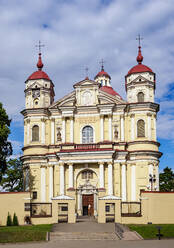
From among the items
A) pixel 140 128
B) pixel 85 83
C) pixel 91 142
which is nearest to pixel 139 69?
pixel 85 83

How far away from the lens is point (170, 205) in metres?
35.6

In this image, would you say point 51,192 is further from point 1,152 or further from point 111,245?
point 111,245

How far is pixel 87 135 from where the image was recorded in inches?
1852

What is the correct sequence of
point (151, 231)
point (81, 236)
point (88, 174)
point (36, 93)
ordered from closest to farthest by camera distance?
point (81, 236) < point (151, 231) < point (88, 174) < point (36, 93)

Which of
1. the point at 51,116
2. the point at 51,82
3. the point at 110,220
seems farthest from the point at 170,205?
the point at 51,82

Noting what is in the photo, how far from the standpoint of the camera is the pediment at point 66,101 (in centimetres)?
4747

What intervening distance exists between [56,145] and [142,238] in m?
21.7

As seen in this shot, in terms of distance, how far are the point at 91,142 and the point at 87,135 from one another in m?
0.98

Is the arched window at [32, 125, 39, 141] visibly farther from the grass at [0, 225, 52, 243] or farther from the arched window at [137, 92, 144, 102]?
the grass at [0, 225, 52, 243]

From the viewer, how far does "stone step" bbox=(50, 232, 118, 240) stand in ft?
90.0

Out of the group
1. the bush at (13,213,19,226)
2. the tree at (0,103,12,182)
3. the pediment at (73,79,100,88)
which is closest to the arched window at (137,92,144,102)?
the pediment at (73,79,100,88)

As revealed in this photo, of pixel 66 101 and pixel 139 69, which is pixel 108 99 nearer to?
pixel 66 101

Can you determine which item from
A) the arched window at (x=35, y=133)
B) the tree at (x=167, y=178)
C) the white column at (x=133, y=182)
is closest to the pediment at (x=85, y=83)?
the arched window at (x=35, y=133)

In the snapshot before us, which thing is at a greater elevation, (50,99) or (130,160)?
(50,99)
